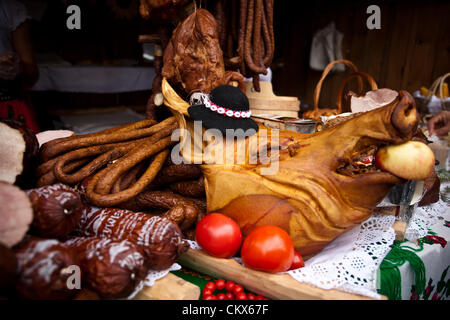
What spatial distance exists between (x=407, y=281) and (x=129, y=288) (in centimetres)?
124

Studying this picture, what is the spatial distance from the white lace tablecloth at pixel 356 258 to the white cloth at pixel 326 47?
16.9ft

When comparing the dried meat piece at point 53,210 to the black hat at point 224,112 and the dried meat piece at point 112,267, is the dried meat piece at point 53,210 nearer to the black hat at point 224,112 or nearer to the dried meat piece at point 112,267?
the dried meat piece at point 112,267

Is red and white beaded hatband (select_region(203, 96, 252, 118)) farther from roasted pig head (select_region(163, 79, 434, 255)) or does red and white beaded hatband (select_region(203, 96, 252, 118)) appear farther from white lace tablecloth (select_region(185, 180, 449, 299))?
white lace tablecloth (select_region(185, 180, 449, 299))

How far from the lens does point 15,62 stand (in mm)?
2803

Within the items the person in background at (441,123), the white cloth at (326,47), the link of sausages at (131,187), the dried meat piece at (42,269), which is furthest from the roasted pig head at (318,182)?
the white cloth at (326,47)

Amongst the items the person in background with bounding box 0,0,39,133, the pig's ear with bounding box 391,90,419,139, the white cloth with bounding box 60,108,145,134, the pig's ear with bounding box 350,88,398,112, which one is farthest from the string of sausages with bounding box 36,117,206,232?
the white cloth with bounding box 60,108,145,134

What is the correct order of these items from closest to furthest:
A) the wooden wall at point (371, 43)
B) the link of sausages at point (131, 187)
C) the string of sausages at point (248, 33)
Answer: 1. the link of sausages at point (131, 187)
2. the string of sausages at point (248, 33)
3. the wooden wall at point (371, 43)

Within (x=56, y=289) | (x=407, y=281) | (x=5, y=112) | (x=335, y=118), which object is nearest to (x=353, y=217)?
(x=407, y=281)

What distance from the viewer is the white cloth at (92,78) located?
4.38m

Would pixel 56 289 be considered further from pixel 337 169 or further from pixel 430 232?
pixel 430 232

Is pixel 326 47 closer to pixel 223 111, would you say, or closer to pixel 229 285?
pixel 223 111

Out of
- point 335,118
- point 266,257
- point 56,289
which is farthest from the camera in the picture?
point 335,118

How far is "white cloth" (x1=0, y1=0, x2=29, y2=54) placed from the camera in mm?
3162

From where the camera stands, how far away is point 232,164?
1.51 meters
